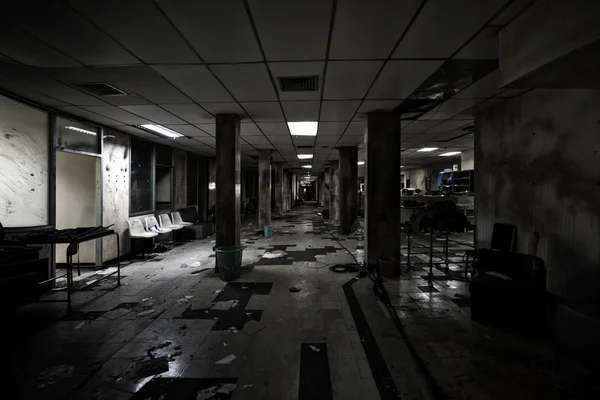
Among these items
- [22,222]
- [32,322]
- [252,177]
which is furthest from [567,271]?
[252,177]

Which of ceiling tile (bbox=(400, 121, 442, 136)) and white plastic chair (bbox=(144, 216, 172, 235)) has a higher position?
ceiling tile (bbox=(400, 121, 442, 136))

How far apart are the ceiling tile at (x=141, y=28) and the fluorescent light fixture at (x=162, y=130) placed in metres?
3.39

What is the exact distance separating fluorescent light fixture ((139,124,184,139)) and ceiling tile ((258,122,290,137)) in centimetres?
222

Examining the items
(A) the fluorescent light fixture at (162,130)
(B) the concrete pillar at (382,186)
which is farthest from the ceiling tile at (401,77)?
(A) the fluorescent light fixture at (162,130)

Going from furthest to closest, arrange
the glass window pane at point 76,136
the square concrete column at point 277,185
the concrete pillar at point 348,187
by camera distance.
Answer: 1. the square concrete column at point 277,185
2. the concrete pillar at point 348,187
3. the glass window pane at point 76,136

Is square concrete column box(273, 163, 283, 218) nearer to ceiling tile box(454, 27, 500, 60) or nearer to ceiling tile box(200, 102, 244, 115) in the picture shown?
Result: ceiling tile box(200, 102, 244, 115)

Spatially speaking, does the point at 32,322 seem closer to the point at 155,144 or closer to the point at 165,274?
the point at 165,274

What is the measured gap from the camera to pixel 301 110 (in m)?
4.86

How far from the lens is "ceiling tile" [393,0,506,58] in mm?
2143

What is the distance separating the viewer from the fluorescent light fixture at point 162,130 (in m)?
6.00

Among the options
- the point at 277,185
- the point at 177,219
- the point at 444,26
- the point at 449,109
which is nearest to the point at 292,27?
the point at 444,26

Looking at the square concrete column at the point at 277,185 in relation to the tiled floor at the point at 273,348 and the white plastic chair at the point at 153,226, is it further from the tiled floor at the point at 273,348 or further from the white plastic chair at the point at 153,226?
the tiled floor at the point at 273,348

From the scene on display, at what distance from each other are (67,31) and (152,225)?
562cm

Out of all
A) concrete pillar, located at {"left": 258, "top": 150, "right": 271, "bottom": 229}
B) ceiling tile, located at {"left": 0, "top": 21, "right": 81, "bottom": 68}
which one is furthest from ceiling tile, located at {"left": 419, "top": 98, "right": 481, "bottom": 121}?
concrete pillar, located at {"left": 258, "top": 150, "right": 271, "bottom": 229}
